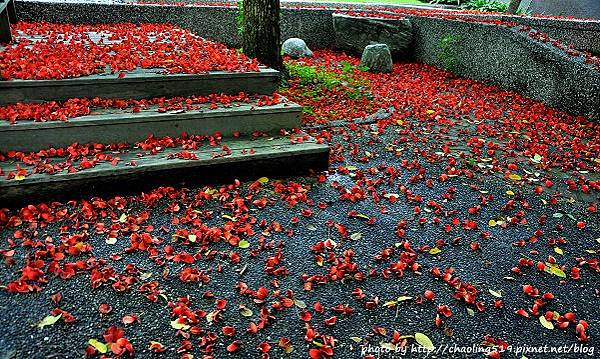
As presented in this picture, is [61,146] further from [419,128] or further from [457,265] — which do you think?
→ [419,128]

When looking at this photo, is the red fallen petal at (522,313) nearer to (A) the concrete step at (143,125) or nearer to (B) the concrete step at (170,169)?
(B) the concrete step at (170,169)

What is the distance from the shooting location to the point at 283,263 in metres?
2.62

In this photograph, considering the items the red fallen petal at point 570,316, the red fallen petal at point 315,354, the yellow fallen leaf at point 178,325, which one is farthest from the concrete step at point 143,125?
the red fallen petal at point 570,316

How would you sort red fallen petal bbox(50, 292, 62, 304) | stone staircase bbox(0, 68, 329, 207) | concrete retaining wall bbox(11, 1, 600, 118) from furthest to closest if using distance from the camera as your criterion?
concrete retaining wall bbox(11, 1, 600, 118)
stone staircase bbox(0, 68, 329, 207)
red fallen petal bbox(50, 292, 62, 304)

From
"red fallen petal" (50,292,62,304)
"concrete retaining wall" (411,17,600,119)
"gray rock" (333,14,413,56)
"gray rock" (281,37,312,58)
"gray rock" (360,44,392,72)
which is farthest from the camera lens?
"gray rock" (333,14,413,56)

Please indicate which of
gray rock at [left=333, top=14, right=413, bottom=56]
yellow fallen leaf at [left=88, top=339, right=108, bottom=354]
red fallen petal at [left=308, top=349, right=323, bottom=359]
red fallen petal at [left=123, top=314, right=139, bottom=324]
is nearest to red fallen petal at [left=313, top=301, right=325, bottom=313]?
red fallen petal at [left=308, top=349, right=323, bottom=359]

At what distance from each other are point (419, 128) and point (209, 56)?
2.54 metres

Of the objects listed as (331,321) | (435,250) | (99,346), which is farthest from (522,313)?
(99,346)

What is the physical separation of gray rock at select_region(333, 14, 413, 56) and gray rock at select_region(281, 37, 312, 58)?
38.3 inches

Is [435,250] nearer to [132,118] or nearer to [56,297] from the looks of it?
[56,297]

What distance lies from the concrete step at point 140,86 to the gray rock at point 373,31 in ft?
16.2

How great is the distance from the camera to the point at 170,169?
3230 millimetres

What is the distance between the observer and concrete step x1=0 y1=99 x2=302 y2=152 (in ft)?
10.4

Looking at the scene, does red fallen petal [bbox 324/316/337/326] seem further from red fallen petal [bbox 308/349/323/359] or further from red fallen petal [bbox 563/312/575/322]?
red fallen petal [bbox 563/312/575/322]
